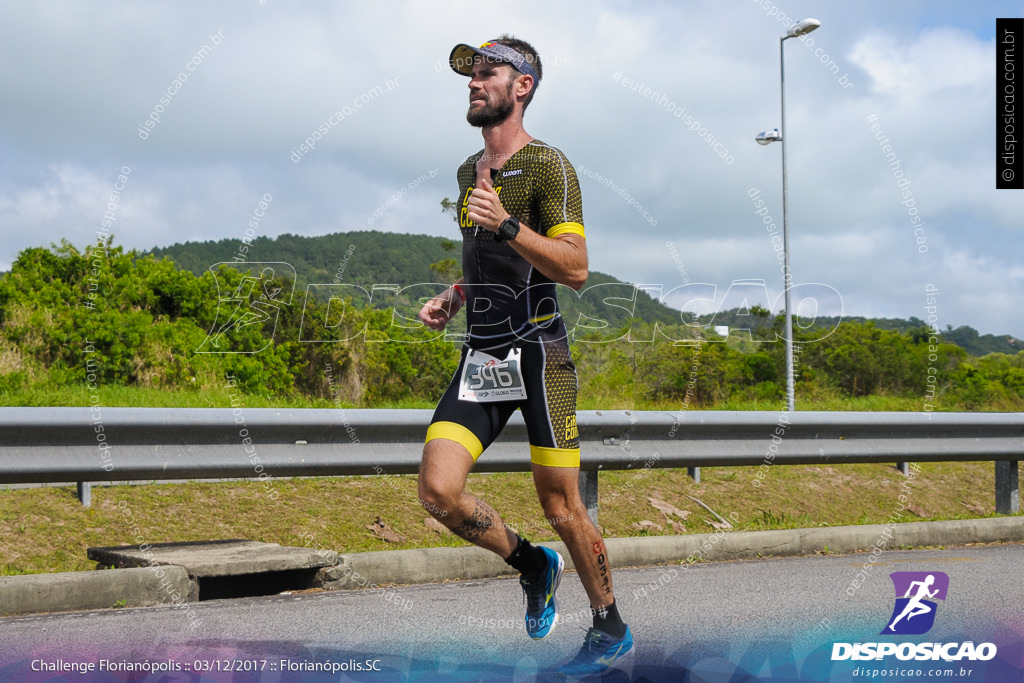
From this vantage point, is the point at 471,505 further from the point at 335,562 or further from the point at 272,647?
the point at 335,562

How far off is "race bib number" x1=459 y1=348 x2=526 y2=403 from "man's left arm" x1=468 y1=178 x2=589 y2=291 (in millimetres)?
386

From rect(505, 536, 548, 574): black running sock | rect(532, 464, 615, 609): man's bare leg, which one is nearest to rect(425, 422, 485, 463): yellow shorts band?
rect(532, 464, 615, 609): man's bare leg

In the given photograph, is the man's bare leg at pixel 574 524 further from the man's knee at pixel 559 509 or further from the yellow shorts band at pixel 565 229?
the yellow shorts band at pixel 565 229

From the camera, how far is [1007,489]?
7945 millimetres

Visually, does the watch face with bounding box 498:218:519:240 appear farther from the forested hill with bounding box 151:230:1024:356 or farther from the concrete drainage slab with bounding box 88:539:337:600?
the forested hill with bounding box 151:230:1024:356

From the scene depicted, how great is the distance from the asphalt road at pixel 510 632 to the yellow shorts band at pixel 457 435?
82 cm

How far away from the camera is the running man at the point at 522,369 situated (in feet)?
11.6

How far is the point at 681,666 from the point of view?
11.9ft

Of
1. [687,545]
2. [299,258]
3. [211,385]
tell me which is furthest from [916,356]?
[687,545]

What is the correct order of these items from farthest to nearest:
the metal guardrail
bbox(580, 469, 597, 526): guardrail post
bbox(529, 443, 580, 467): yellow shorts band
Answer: bbox(580, 469, 597, 526): guardrail post
the metal guardrail
bbox(529, 443, 580, 467): yellow shorts band

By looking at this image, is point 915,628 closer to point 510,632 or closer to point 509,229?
point 510,632

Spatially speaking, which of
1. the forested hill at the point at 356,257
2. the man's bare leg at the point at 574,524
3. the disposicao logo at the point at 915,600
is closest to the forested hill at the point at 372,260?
the forested hill at the point at 356,257

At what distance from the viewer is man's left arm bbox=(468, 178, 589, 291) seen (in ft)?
10.8

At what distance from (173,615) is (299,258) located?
21380mm
